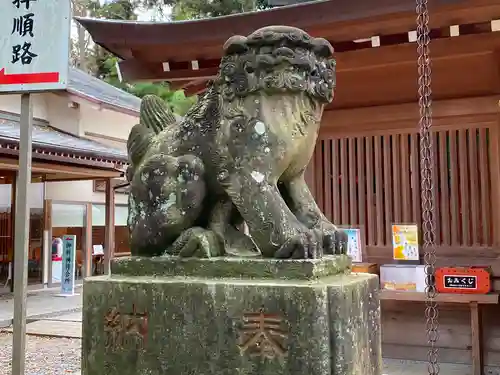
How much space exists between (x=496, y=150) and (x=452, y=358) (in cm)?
210

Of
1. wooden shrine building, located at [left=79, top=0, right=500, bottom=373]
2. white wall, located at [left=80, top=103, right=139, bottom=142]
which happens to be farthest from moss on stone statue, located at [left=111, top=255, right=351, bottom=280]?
white wall, located at [left=80, top=103, right=139, bottom=142]

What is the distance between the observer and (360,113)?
19.3 ft

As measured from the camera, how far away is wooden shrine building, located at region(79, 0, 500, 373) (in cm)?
476

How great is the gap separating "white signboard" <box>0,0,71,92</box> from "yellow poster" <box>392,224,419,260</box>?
376cm

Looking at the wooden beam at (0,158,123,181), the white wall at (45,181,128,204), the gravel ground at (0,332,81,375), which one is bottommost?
the gravel ground at (0,332,81,375)

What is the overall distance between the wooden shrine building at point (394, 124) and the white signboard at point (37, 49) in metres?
1.98

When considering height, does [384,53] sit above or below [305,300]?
above

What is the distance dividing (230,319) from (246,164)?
0.63m

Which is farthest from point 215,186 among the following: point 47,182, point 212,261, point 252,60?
point 47,182

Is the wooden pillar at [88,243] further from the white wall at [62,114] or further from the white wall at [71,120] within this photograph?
the white wall at [62,114]

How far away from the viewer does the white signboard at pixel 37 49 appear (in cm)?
307

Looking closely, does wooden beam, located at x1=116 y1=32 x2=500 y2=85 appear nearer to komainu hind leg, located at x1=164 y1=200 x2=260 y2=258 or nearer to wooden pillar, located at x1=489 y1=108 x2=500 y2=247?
wooden pillar, located at x1=489 y1=108 x2=500 y2=247

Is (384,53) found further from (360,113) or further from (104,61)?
(104,61)

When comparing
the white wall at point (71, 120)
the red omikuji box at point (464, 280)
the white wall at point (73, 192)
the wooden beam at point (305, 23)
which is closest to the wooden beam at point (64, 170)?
the white wall at point (73, 192)
